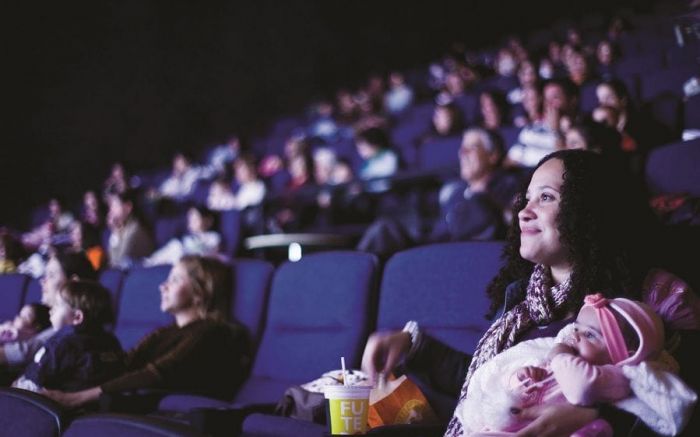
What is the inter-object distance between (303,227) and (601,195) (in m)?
2.82

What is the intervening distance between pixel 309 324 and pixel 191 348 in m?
0.42

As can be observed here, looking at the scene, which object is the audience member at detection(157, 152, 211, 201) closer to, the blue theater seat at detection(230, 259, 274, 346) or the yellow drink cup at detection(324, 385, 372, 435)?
the blue theater seat at detection(230, 259, 274, 346)

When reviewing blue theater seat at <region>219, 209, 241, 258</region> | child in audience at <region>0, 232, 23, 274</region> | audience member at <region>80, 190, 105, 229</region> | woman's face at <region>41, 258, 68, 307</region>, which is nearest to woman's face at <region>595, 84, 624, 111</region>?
blue theater seat at <region>219, 209, 241, 258</region>

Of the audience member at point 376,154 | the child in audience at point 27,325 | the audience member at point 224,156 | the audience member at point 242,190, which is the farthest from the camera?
the audience member at point 224,156

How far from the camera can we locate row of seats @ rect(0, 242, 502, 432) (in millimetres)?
1657

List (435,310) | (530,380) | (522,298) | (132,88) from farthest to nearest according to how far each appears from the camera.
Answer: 1. (132,88)
2. (435,310)
3. (522,298)
4. (530,380)

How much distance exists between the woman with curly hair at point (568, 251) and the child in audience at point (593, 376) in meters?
0.16

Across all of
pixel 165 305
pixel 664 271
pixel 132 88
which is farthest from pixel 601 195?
pixel 132 88

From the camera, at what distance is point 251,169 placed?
15.6ft

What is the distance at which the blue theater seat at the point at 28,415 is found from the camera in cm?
93

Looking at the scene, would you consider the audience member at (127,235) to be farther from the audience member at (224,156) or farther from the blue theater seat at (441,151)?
the blue theater seat at (441,151)

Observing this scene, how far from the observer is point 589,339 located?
3.33 feet

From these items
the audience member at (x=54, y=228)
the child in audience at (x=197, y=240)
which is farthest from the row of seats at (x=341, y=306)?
the audience member at (x=54, y=228)

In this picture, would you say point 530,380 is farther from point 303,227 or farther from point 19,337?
point 303,227
